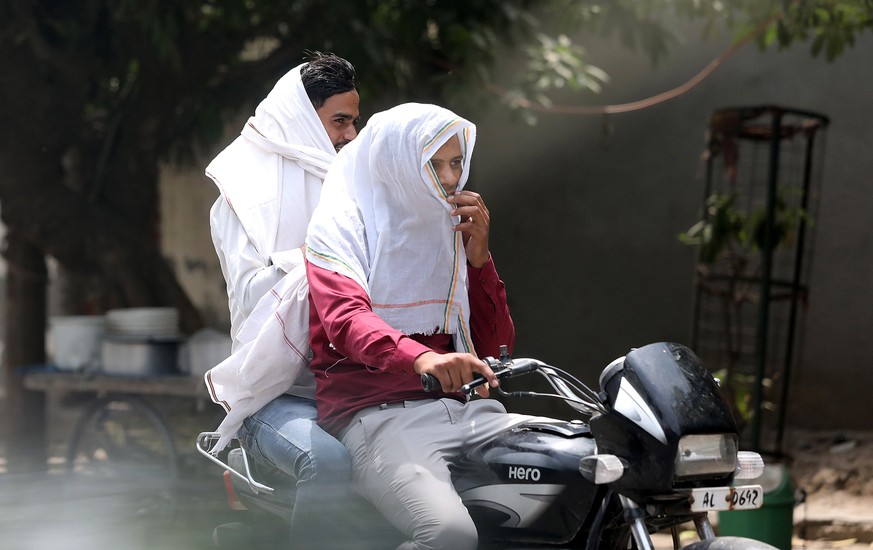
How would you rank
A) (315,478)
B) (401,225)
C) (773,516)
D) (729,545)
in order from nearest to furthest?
(729,545) < (315,478) < (401,225) < (773,516)

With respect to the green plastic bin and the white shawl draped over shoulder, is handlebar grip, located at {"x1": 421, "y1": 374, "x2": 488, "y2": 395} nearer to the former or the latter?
the white shawl draped over shoulder

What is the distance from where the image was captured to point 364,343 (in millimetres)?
2270

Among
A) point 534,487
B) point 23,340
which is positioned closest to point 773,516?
point 534,487

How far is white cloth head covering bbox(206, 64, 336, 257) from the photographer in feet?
9.61

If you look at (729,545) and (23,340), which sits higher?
(729,545)

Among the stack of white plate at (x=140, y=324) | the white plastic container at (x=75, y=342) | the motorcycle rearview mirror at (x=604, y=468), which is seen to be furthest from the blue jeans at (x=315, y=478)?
the white plastic container at (x=75, y=342)

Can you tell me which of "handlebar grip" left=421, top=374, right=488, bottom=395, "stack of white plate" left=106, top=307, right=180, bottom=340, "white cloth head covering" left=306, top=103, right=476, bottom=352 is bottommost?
"stack of white plate" left=106, top=307, right=180, bottom=340

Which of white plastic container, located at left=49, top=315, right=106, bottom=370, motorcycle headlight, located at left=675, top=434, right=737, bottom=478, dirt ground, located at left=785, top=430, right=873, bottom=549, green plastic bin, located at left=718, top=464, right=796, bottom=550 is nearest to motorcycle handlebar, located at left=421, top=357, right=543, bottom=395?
motorcycle headlight, located at left=675, top=434, right=737, bottom=478

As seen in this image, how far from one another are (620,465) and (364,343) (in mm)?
590

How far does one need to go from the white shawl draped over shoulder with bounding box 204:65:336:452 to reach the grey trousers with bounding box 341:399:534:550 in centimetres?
29

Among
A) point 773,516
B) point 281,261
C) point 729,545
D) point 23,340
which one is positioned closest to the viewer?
point 729,545

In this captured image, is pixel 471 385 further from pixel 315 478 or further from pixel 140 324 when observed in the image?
pixel 140 324

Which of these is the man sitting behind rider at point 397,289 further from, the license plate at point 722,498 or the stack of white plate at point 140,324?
the stack of white plate at point 140,324

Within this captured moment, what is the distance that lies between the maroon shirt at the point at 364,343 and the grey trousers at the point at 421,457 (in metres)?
0.06
